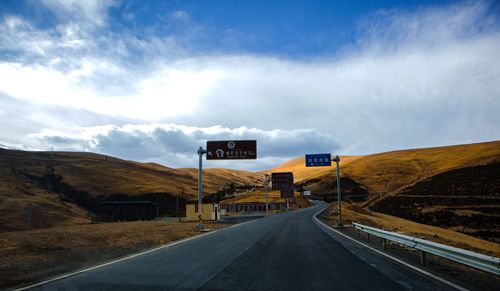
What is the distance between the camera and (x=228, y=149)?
3322 centimetres

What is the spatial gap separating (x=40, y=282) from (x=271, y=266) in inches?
227

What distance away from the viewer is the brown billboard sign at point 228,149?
33.1m

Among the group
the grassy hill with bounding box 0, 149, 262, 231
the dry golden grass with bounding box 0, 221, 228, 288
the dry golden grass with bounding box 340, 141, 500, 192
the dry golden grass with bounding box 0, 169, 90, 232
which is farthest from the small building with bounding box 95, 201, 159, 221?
the dry golden grass with bounding box 340, 141, 500, 192

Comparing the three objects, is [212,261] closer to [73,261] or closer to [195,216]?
[73,261]

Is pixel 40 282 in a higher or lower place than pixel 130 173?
lower

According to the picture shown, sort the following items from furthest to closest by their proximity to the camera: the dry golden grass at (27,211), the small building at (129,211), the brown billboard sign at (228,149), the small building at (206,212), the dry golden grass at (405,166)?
the dry golden grass at (405,166) < the small building at (129,211) < the small building at (206,212) < the dry golden grass at (27,211) < the brown billboard sign at (228,149)

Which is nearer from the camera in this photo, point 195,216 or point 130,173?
Result: point 195,216

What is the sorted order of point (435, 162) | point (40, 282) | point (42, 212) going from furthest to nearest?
point (435, 162)
point (42, 212)
point (40, 282)

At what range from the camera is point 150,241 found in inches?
818

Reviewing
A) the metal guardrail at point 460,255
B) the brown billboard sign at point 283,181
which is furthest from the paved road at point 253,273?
the brown billboard sign at point 283,181

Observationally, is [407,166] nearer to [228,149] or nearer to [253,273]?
[228,149]

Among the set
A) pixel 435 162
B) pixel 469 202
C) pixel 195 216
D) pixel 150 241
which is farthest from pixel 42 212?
pixel 435 162

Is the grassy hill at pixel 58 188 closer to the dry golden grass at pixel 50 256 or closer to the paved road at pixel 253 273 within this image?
the dry golden grass at pixel 50 256

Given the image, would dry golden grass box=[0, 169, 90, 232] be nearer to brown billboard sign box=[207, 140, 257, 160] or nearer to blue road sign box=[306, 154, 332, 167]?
brown billboard sign box=[207, 140, 257, 160]
